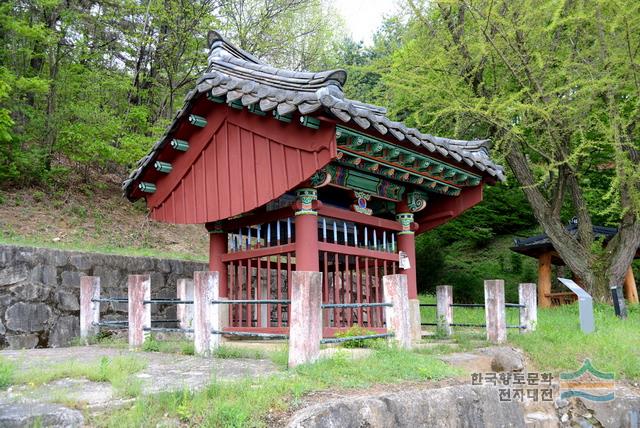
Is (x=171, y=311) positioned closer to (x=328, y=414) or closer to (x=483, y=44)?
(x=328, y=414)

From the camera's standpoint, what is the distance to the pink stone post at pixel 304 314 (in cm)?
Result: 486

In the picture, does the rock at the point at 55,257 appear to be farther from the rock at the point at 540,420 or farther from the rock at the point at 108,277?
the rock at the point at 540,420

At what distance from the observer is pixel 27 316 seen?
8.55 m

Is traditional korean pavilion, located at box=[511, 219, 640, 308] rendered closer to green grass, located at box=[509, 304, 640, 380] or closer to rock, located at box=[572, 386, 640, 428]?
green grass, located at box=[509, 304, 640, 380]

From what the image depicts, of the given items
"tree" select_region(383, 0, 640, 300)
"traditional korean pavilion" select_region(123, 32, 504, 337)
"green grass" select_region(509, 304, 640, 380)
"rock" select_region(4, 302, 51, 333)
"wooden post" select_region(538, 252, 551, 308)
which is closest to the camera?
"traditional korean pavilion" select_region(123, 32, 504, 337)

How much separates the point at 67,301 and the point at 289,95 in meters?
5.77

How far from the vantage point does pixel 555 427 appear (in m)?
6.17

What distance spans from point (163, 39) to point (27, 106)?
557 centimetres

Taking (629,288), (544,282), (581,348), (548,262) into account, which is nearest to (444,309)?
(581,348)

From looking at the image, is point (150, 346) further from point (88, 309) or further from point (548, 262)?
point (548, 262)

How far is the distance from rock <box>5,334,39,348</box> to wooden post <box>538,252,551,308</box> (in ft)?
41.0

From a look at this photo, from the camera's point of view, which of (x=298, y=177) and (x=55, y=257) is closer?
(x=298, y=177)

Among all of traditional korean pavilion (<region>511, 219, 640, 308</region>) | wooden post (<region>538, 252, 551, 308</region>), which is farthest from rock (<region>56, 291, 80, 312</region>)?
wooden post (<region>538, 252, 551, 308</region>)

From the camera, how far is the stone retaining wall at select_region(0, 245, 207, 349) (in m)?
8.41
